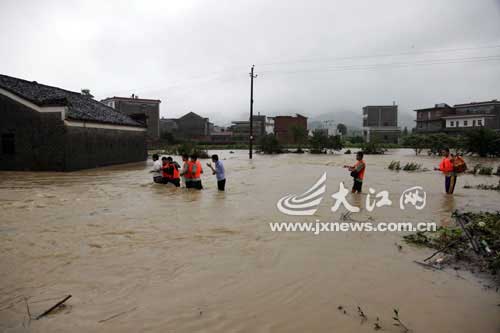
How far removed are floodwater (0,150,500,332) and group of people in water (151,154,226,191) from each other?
10.1 feet

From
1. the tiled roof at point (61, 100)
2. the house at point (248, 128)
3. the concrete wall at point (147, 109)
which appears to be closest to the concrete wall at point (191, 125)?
the house at point (248, 128)

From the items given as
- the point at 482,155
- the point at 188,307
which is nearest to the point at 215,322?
the point at 188,307

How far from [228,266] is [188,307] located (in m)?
1.32

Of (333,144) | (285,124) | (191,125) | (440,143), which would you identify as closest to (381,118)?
(285,124)

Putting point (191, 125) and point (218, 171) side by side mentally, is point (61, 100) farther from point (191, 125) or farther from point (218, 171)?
point (191, 125)

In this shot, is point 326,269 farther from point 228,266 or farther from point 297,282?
point 228,266

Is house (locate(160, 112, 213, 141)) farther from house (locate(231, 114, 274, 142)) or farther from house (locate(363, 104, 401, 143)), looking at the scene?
house (locate(363, 104, 401, 143))

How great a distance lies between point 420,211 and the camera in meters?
9.09

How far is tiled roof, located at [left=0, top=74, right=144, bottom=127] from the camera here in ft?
61.3

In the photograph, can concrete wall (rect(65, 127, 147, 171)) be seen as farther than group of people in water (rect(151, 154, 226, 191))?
Yes

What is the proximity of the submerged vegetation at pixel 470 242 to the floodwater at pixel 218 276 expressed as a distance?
0.32m

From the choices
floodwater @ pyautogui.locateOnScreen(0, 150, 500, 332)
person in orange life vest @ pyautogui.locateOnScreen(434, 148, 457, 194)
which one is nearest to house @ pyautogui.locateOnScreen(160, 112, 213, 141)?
person in orange life vest @ pyautogui.locateOnScreen(434, 148, 457, 194)

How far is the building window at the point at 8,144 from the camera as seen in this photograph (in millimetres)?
19005

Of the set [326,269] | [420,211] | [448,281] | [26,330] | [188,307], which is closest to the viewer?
[26,330]
